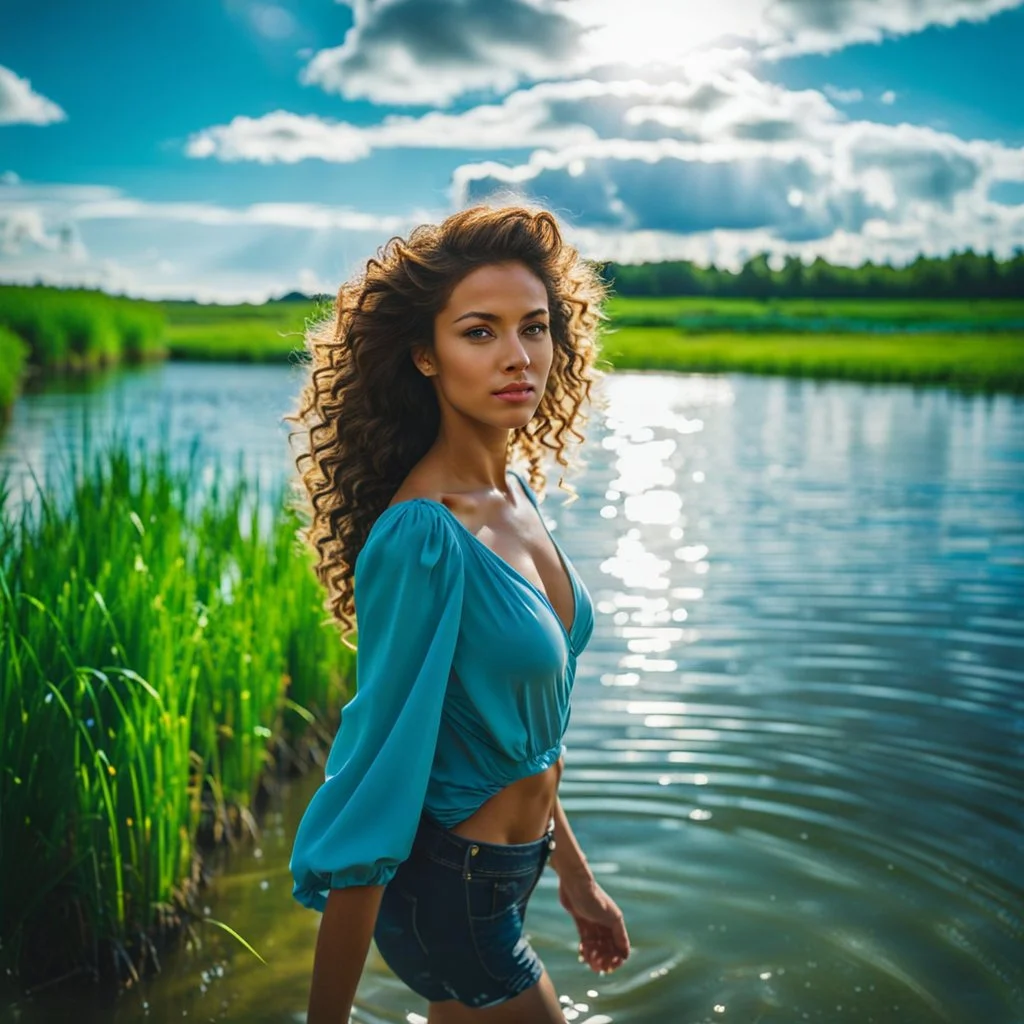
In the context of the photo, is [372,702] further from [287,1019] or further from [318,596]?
[318,596]

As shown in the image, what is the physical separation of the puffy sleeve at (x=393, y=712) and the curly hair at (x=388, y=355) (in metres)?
0.33

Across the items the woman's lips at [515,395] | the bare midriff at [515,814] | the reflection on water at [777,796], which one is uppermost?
the woman's lips at [515,395]

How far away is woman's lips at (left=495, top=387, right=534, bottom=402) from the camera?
6.06 feet

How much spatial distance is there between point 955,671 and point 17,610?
14.9 feet

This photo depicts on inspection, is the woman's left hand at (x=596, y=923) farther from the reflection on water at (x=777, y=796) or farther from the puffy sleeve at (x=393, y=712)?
the reflection on water at (x=777, y=796)

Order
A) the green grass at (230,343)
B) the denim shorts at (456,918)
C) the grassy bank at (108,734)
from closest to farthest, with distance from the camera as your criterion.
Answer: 1. the denim shorts at (456,918)
2. the grassy bank at (108,734)
3. the green grass at (230,343)

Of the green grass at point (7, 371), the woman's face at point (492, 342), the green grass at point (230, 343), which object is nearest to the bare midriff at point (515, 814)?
the woman's face at point (492, 342)

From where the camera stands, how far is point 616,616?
23.9 feet

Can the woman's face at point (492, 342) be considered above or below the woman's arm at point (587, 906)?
above

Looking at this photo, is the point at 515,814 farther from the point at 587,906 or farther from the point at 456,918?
the point at 587,906

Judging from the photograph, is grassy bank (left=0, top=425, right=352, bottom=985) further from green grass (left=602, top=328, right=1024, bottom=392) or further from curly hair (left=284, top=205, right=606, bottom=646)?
green grass (left=602, top=328, right=1024, bottom=392)

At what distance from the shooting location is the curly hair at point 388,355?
1871 mm

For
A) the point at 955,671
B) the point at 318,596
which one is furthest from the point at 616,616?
the point at 318,596

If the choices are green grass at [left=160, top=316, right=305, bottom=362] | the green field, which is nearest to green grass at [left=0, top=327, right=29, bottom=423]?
the green field
